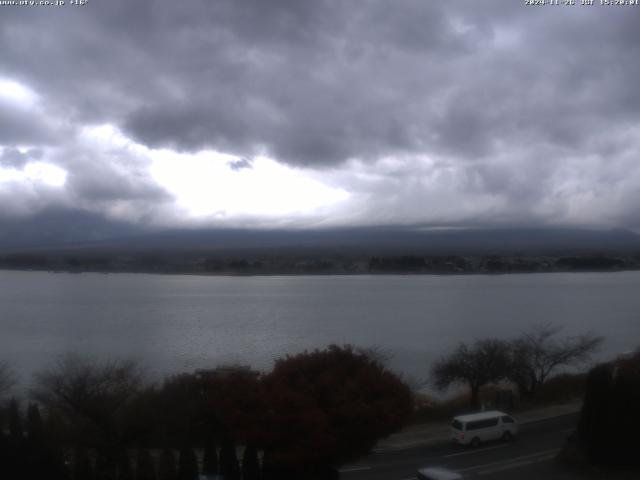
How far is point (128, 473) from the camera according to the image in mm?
9219

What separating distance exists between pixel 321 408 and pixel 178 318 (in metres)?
31.7

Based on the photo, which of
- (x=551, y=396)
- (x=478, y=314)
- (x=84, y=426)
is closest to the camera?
(x=84, y=426)

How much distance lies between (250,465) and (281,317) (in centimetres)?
3035

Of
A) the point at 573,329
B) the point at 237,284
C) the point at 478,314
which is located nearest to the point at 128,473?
the point at 573,329

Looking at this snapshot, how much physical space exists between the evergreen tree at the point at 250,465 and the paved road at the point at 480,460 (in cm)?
192

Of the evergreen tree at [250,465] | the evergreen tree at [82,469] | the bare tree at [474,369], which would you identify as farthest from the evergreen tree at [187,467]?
the bare tree at [474,369]

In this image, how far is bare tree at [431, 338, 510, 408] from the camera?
1888cm

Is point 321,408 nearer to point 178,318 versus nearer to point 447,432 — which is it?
point 447,432

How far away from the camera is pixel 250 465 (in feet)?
29.6

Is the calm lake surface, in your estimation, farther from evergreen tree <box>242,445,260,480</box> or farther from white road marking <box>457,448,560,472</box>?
evergreen tree <box>242,445,260,480</box>

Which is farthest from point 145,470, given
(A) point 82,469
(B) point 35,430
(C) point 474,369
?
(C) point 474,369

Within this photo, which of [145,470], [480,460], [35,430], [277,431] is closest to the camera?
[277,431]

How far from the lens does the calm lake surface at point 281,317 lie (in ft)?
93.9

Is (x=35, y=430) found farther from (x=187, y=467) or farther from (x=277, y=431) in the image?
(x=277, y=431)
